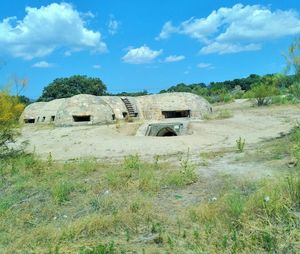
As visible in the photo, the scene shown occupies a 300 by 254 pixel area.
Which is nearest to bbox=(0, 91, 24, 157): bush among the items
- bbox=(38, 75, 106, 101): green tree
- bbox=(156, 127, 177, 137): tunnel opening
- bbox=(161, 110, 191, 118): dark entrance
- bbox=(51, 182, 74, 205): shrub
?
bbox=(51, 182, 74, 205): shrub

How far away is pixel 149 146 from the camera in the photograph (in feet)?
45.7

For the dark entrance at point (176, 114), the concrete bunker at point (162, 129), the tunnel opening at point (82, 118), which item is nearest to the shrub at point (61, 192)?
the concrete bunker at point (162, 129)

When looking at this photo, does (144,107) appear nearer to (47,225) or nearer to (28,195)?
(28,195)

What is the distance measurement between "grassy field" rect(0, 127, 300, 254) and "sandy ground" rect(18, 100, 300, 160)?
4.39 m

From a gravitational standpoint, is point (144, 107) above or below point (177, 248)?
above

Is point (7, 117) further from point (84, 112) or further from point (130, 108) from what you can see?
point (130, 108)

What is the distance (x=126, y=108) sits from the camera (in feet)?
77.3

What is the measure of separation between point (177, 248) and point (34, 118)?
22.6m

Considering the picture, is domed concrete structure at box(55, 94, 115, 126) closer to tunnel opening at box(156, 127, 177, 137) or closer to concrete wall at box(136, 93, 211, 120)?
concrete wall at box(136, 93, 211, 120)

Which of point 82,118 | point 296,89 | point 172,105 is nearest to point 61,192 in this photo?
point 296,89

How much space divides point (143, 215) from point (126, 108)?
57.7 ft

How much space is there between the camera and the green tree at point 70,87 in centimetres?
4241

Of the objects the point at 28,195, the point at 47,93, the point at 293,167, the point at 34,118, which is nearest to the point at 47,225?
the point at 28,195

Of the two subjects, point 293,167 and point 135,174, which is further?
point 135,174
